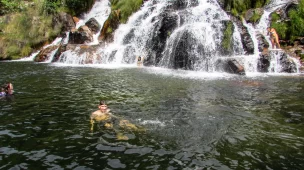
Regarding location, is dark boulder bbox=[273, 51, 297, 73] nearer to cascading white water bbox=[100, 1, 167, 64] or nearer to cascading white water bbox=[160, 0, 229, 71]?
cascading white water bbox=[160, 0, 229, 71]

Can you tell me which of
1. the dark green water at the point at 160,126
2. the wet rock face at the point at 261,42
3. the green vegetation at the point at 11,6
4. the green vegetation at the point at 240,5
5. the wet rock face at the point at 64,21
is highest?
the green vegetation at the point at 11,6

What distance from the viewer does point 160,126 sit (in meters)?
9.83

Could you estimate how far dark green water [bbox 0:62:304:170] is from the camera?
24.2 ft

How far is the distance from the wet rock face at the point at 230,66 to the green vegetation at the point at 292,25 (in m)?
7.68

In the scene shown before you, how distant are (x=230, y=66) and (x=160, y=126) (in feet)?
47.6

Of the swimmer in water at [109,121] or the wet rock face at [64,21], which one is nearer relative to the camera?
the swimmer in water at [109,121]

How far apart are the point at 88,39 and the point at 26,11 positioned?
45.3 feet

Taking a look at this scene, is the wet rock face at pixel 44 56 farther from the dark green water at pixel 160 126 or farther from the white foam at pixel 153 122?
the white foam at pixel 153 122

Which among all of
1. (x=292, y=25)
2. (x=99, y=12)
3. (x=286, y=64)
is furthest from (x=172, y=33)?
(x=99, y=12)

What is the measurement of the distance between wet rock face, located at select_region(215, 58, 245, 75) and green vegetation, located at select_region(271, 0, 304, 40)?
768 centimetres

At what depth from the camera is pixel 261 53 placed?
23672mm

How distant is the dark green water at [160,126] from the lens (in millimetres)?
7370

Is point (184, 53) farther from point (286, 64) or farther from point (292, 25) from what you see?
point (292, 25)

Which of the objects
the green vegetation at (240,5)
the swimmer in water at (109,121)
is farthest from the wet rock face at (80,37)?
the swimmer in water at (109,121)
